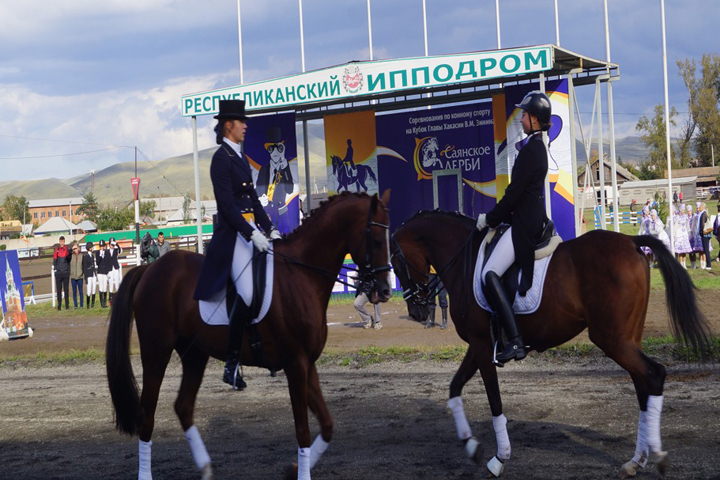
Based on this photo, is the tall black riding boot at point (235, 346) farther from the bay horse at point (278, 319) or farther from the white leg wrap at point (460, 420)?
the white leg wrap at point (460, 420)

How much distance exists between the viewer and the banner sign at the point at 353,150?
22.0 meters

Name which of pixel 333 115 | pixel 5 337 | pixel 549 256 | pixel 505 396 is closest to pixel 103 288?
pixel 5 337

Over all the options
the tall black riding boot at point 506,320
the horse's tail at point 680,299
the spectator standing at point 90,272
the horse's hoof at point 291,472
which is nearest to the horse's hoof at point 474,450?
the tall black riding boot at point 506,320

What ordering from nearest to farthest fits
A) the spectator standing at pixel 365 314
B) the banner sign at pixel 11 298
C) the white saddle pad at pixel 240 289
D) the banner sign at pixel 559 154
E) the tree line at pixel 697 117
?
the white saddle pad at pixel 240 289 < the spectator standing at pixel 365 314 < the banner sign at pixel 11 298 < the banner sign at pixel 559 154 < the tree line at pixel 697 117

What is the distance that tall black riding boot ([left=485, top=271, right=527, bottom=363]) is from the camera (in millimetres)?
6434

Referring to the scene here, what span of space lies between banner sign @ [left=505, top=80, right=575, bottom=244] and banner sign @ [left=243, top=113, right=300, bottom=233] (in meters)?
6.78

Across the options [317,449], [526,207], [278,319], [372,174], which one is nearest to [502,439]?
[317,449]

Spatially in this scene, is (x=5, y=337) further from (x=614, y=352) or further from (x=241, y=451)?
(x=614, y=352)

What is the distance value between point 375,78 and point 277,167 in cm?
495

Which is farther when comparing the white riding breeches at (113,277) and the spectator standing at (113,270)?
the white riding breeches at (113,277)

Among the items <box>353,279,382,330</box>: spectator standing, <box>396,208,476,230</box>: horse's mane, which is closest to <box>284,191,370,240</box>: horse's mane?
<box>396,208,476,230</box>: horse's mane

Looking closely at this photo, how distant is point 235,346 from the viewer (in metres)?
6.32

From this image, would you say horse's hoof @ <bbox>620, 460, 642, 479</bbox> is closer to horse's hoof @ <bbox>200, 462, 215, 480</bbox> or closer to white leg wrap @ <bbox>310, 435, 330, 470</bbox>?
white leg wrap @ <bbox>310, 435, 330, 470</bbox>

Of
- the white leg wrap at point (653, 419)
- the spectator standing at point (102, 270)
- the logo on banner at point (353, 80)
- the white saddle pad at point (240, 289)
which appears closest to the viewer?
the white leg wrap at point (653, 419)
